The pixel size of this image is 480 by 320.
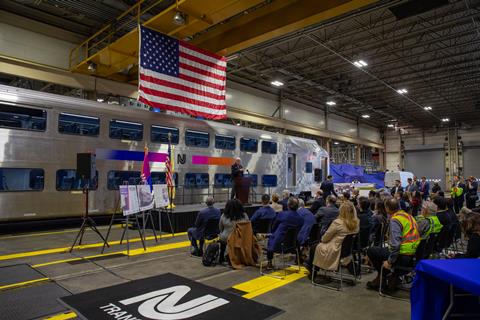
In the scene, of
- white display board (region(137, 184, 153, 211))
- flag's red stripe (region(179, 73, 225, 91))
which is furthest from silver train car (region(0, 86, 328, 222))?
white display board (region(137, 184, 153, 211))

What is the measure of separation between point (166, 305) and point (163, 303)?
0.09 m

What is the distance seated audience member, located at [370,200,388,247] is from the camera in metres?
6.49

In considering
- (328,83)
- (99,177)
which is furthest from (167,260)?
(328,83)

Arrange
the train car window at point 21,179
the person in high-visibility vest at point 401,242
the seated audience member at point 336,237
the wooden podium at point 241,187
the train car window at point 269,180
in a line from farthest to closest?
the train car window at point 269,180, the wooden podium at point 241,187, the train car window at point 21,179, the seated audience member at point 336,237, the person in high-visibility vest at point 401,242

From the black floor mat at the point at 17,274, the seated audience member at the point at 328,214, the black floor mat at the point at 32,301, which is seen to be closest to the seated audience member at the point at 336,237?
the seated audience member at the point at 328,214

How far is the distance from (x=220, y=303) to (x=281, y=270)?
2154 millimetres

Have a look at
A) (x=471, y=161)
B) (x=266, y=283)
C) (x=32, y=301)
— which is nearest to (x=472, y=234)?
(x=266, y=283)

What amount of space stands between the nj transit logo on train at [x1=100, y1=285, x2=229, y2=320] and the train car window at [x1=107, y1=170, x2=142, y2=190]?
659 centimetres

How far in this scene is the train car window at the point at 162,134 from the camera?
38.8 feet

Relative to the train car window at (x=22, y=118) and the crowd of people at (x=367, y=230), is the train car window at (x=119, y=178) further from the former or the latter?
the crowd of people at (x=367, y=230)

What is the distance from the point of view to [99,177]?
10.5m

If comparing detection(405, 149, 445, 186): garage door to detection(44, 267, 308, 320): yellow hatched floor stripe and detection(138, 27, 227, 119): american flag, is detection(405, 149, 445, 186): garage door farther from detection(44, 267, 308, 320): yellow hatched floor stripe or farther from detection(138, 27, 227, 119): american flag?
detection(44, 267, 308, 320): yellow hatched floor stripe

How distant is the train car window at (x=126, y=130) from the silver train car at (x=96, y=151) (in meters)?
0.03

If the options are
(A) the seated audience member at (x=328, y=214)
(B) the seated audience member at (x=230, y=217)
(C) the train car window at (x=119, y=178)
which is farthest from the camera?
(C) the train car window at (x=119, y=178)
